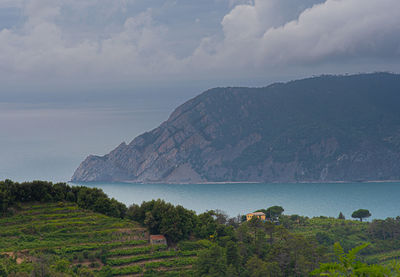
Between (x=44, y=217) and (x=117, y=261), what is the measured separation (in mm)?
6720

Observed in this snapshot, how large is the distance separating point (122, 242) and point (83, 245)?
7.95 ft

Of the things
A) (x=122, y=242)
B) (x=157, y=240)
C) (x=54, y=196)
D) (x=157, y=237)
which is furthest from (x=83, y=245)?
(x=54, y=196)

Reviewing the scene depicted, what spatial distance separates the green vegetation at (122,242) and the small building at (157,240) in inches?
15.2

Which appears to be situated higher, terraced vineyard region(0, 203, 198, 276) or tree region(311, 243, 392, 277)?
tree region(311, 243, 392, 277)

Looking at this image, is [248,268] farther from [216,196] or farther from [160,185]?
[160,185]

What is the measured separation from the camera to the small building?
3100cm

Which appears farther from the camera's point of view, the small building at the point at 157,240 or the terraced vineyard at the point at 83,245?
the small building at the point at 157,240

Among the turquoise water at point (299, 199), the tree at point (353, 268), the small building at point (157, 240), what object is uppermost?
the tree at point (353, 268)

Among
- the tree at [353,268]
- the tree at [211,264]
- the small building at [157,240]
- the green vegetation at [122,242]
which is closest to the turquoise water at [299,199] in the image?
the green vegetation at [122,242]

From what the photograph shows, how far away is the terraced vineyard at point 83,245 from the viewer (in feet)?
85.5

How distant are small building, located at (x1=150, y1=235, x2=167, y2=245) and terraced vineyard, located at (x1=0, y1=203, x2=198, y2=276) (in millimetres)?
426

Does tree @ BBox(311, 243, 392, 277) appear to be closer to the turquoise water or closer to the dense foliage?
the dense foliage

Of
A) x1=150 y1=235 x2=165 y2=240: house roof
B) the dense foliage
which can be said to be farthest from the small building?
the dense foliage

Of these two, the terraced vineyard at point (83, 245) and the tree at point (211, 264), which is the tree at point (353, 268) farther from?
the tree at point (211, 264)
